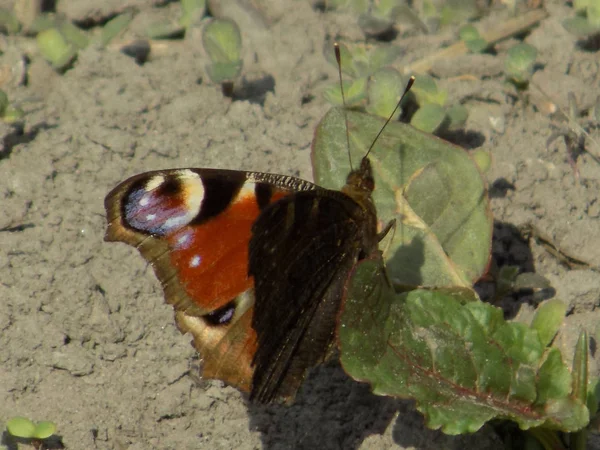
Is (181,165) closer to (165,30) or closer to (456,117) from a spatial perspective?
(165,30)

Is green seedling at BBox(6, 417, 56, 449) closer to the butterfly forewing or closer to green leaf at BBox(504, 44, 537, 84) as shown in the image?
the butterfly forewing

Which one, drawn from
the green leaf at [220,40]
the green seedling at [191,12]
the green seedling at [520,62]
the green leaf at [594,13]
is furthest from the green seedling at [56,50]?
the green leaf at [594,13]

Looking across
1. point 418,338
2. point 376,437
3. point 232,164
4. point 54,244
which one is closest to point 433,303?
point 418,338

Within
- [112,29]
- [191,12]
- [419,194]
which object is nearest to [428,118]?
[419,194]

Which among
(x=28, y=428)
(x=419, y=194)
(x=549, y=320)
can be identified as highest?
(x=419, y=194)

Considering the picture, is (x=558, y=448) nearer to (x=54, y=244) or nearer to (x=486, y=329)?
(x=486, y=329)

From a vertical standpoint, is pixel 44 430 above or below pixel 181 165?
below
